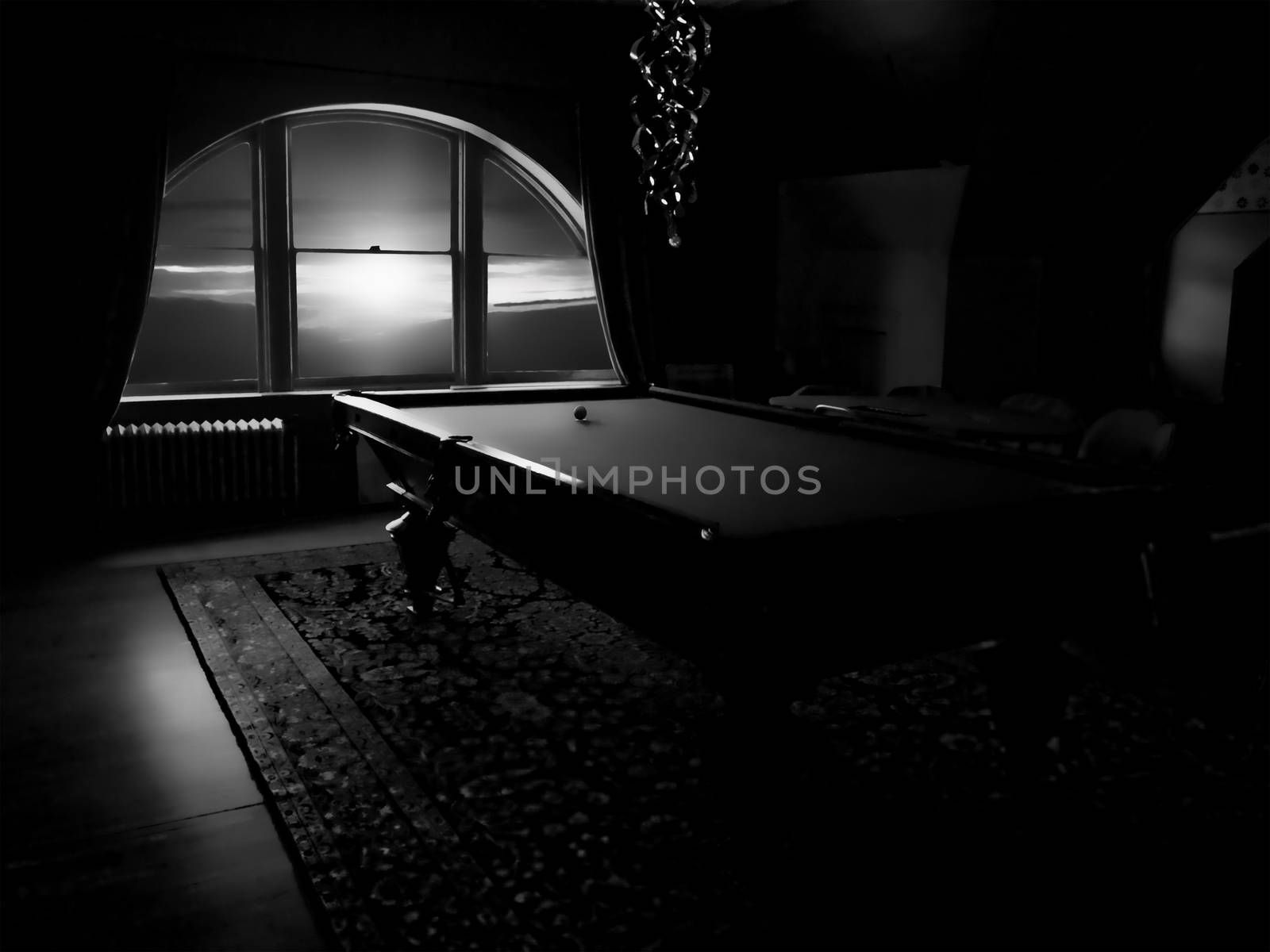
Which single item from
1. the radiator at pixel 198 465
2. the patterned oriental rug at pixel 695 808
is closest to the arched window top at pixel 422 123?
the radiator at pixel 198 465

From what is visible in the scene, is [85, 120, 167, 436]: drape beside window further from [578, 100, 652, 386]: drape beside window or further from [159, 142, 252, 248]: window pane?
[578, 100, 652, 386]: drape beside window

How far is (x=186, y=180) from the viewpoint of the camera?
5.05 meters

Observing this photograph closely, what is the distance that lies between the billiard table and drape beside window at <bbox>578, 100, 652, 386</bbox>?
9.62 ft

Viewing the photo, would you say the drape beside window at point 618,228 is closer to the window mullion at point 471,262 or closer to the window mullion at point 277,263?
the window mullion at point 471,262

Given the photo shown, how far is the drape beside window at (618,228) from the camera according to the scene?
560 cm

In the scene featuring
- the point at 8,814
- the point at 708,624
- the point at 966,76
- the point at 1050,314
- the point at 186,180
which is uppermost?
the point at 966,76

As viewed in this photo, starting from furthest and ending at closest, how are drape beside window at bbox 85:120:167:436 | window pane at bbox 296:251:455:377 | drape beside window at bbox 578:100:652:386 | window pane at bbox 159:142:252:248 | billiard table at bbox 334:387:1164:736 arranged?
drape beside window at bbox 578:100:652:386 < window pane at bbox 296:251:455:377 < window pane at bbox 159:142:252:248 < drape beside window at bbox 85:120:167:436 < billiard table at bbox 334:387:1164:736

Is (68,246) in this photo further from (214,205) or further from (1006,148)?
(1006,148)

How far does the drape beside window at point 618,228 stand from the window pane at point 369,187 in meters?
0.82

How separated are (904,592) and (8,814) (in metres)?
1.97

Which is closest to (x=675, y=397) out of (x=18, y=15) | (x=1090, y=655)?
(x=1090, y=655)

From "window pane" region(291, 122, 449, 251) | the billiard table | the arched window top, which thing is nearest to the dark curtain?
the arched window top

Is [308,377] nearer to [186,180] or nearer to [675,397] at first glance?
[186,180]

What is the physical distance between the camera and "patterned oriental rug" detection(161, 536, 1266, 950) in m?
1.81
